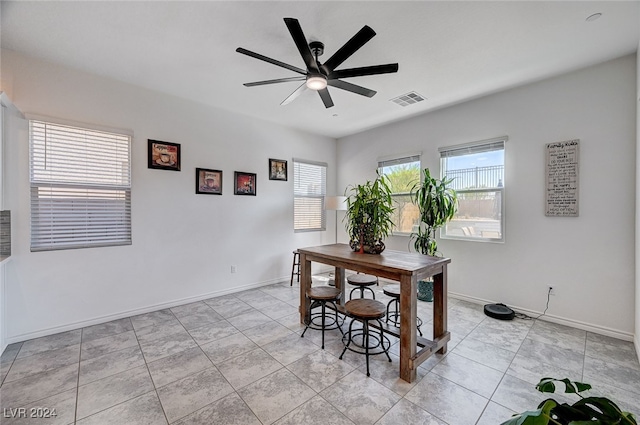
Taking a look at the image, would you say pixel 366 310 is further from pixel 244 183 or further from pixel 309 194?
pixel 309 194

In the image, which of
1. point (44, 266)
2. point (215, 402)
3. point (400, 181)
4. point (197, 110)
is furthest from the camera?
point (400, 181)

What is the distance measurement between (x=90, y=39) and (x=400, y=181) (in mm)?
4449

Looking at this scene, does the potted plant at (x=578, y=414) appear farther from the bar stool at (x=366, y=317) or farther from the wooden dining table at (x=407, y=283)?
the bar stool at (x=366, y=317)

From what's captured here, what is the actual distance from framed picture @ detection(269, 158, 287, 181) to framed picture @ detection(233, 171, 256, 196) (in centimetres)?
37

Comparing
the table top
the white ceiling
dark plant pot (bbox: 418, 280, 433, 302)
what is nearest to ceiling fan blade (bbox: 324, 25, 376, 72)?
the white ceiling

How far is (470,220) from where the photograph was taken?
392 centimetres

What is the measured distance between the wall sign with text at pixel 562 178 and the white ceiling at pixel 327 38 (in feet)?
2.90

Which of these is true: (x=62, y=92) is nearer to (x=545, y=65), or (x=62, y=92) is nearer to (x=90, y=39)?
(x=90, y=39)

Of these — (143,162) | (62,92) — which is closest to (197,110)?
(143,162)

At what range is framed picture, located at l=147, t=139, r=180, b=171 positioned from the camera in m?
3.52

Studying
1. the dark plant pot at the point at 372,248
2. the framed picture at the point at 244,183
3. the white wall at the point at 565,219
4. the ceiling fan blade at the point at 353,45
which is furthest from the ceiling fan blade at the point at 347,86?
the framed picture at the point at 244,183

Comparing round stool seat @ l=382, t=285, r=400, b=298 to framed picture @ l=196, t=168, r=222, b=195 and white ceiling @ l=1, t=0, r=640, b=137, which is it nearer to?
white ceiling @ l=1, t=0, r=640, b=137

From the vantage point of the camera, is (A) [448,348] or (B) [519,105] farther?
(B) [519,105]

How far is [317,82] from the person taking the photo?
236 cm
